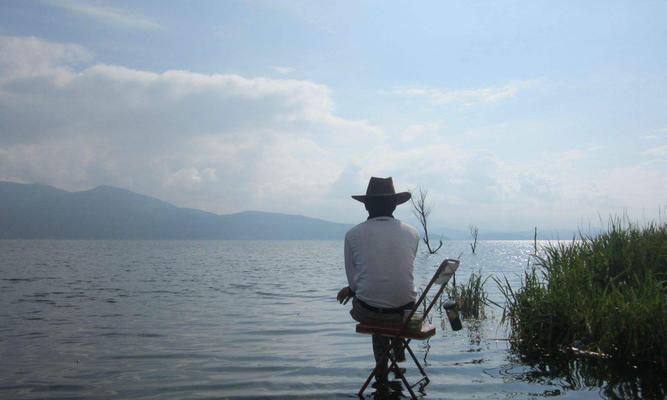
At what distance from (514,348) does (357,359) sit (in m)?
2.99

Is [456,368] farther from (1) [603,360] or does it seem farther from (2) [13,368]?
(2) [13,368]

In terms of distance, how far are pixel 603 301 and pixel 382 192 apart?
4359mm

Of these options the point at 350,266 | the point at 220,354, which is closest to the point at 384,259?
the point at 350,266

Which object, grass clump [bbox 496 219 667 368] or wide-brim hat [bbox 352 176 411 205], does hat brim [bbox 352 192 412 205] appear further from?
grass clump [bbox 496 219 667 368]

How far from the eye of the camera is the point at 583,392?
668 cm

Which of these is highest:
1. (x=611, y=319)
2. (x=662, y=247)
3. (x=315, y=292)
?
(x=662, y=247)

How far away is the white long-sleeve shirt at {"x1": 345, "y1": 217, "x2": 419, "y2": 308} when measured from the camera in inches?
237

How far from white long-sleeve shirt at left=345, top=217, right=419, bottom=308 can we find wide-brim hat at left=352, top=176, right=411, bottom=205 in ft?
1.13

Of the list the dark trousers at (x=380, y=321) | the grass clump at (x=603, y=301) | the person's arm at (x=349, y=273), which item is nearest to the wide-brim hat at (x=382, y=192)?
the person's arm at (x=349, y=273)

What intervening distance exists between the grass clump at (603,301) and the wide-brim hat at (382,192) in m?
3.95

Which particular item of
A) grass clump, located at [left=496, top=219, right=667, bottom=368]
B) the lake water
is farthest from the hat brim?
grass clump, located at [left=496, top=219, right=667, bottom=368]

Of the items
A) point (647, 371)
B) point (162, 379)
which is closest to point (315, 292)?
point (162, 379)

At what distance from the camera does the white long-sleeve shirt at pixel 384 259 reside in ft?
19.7

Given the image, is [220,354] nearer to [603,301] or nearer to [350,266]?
[350,266]
